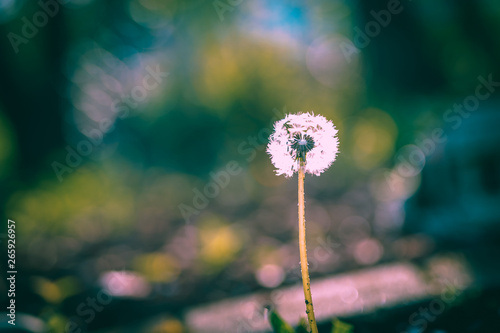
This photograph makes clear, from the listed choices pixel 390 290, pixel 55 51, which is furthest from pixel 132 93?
pixel 390 290

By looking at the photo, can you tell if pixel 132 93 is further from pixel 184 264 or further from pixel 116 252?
pixel 184 264

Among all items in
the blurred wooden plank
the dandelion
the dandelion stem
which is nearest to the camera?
the dandelion stem

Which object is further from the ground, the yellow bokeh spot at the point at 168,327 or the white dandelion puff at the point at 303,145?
the white dandelion puff at the point at 303,145

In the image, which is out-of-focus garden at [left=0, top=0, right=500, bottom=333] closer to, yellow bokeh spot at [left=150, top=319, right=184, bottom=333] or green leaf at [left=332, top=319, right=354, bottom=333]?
yellow bokeh spot at [left=150, top=319, right=184, bottom=333]

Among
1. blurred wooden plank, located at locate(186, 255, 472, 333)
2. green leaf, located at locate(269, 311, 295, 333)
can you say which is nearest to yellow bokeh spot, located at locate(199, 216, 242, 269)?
blurred wooden plank, located at locate(186, 255, 472, 333)

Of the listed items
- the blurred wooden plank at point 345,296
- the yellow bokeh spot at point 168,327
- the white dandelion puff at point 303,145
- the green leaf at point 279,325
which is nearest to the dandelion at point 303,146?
the white dandelion puff at point 303,145

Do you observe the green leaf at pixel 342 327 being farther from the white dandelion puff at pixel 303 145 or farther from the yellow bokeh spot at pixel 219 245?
the yellow bokeh spot at pixel 219 245

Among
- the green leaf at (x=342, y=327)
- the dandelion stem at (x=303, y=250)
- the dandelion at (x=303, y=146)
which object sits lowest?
the green leaf at (x=342, y=327)
